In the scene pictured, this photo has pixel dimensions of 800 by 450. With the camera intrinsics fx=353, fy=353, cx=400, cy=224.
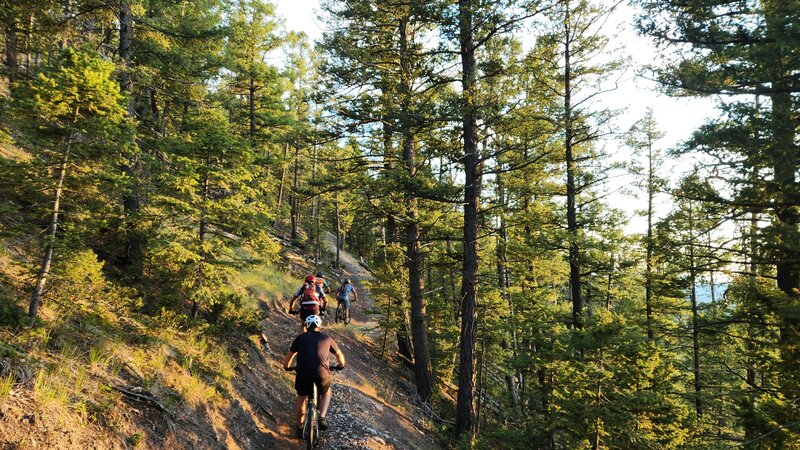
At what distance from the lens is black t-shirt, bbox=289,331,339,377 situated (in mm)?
5973

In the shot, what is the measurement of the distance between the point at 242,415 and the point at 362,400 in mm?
3750

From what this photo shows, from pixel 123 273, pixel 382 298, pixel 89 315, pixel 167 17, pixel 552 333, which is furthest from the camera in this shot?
pixel 382 298

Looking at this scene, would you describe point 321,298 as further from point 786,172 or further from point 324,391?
point 786,172

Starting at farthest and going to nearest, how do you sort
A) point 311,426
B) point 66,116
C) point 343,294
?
point 343,294, point 311,426, point 66,116

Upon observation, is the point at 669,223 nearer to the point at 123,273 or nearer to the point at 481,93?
the point at 481,93

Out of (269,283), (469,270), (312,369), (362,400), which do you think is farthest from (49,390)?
(269,283)

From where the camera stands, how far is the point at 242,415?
6852 mm

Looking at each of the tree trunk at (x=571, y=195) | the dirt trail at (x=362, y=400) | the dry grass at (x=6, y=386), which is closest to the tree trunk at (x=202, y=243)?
the dirt trail at (x=362, y=400)

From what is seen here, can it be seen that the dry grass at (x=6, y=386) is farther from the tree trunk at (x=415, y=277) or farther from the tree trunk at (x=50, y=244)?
the tree trunk at (x=415, y=277)

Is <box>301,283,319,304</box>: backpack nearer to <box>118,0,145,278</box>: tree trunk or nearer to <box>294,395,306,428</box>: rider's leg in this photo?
<box>118,0,145,278</box>: tree trunk

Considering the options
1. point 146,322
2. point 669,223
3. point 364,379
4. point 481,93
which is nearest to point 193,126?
point 146,322

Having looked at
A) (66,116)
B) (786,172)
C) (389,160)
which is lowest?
(786,172)

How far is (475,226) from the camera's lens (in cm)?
976

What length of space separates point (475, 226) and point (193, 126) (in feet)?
25.3
